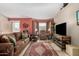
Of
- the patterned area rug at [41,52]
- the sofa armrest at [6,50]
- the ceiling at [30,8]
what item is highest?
the ceiling at [30,8]

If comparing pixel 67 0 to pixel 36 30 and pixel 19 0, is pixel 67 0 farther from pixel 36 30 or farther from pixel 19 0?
pixel 36 30

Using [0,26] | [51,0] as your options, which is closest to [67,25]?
[51,0]

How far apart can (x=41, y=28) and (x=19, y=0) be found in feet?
31.3

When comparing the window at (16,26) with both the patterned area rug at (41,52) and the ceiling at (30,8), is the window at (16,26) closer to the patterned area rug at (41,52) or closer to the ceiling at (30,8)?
the ceiling at (30,8)

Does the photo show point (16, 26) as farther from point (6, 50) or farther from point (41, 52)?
point (6, 50)

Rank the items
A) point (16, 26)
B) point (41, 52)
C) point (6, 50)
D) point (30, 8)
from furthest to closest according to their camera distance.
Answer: point (16, 26)
point (30, 8)
point (41, 52)
point (6, 50)

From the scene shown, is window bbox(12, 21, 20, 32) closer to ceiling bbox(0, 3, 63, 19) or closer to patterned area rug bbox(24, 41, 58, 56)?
ceiling bbox(0, 3, 63, 19)

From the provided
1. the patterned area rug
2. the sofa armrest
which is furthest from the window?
the sofa armrest

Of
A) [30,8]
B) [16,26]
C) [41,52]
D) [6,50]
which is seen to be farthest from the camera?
[16,26]

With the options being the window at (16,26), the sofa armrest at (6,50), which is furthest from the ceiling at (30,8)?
the window at (16,26)

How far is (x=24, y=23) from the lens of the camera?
1188 centimetres

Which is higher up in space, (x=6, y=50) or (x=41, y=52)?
(x=6, y=50)

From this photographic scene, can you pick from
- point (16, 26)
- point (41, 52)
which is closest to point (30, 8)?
point (41, 52)

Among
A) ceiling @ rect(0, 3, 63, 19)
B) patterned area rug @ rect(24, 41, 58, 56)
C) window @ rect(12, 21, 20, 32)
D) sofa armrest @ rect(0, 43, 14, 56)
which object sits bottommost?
patterned area rug @ rect(24, 41, 58, 56)
